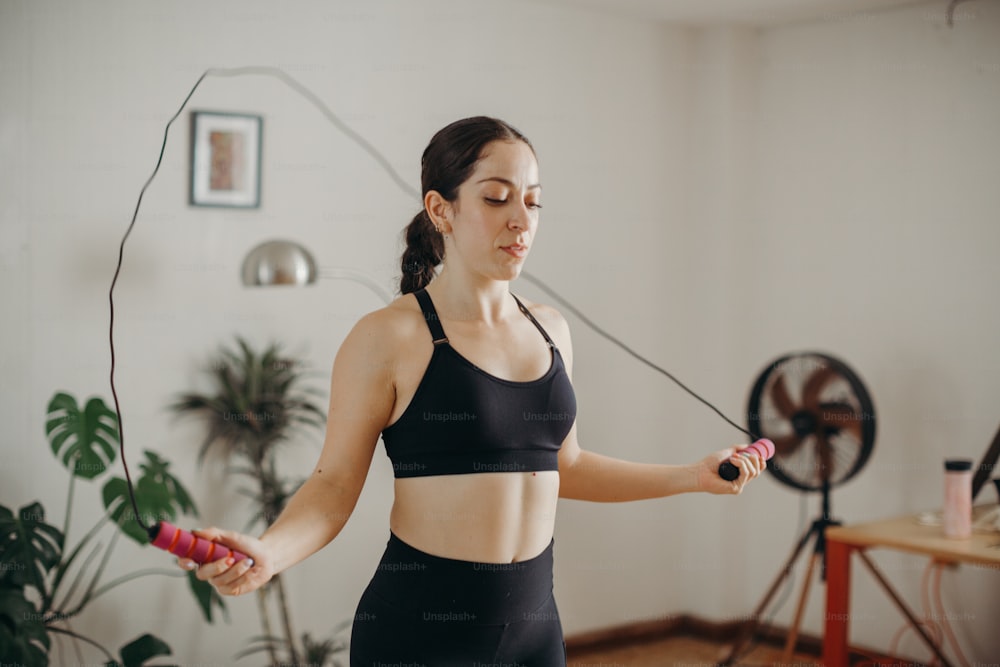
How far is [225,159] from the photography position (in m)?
3.52

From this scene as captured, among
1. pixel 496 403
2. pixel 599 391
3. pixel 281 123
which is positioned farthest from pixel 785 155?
pixel 496 403

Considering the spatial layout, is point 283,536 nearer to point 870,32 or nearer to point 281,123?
point 281,123

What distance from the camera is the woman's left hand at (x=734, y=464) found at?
1.78 metres

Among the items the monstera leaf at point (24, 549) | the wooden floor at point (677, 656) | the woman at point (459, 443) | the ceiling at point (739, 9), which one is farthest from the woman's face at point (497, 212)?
the wooden floor at point (677, 656)

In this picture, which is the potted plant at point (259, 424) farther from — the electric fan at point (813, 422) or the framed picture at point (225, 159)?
the electric fan at point (813, 422)

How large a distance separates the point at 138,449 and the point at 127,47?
129 cm

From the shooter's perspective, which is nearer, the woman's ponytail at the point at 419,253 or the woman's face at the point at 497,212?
the woman's face at the point at 497,212

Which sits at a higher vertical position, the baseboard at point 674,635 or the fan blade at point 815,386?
the fan blade at point 815,386

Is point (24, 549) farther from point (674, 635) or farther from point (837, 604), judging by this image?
point (674, 635)

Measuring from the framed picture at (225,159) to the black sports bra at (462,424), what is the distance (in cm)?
203

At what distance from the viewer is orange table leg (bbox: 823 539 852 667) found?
3152 millimetres

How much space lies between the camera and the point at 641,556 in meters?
4.66

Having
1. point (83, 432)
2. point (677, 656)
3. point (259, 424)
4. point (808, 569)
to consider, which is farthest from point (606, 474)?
point (677, 656)

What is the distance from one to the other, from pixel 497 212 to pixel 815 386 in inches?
93.7
